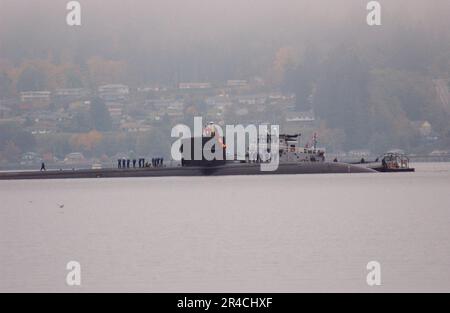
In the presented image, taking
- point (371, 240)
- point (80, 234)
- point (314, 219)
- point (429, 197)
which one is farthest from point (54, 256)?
point (429, 197)

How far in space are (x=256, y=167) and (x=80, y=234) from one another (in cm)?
6579

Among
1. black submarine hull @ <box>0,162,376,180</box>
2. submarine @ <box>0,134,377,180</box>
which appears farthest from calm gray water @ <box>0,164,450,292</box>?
black submarine hull @ <box>0,162,376,180</box>

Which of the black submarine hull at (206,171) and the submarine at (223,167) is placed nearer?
the submarine at (223,167)

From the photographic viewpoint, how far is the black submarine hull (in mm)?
114562

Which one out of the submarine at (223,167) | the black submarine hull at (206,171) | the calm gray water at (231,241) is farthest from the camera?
the black submarine hull at (206,171)

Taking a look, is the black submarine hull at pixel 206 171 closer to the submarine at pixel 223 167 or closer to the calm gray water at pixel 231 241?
the submarine at pixel 223 167

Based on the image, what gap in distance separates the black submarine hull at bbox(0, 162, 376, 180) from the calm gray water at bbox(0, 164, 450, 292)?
2808 centimetres

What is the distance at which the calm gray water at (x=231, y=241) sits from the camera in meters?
39.3

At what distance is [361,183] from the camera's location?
99.5m

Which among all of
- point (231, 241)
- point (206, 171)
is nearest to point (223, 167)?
point (206, 171)

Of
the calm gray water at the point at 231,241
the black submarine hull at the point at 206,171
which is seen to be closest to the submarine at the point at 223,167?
the black submarine hull at the point at 206,171

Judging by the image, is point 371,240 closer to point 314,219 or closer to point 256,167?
point 314,219

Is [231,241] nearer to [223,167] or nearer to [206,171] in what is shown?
[223,167]

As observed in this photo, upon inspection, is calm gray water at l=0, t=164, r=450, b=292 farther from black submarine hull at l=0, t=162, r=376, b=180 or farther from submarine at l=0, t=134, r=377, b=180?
black submarine hull at l=0, t=162, r=376, b=180
